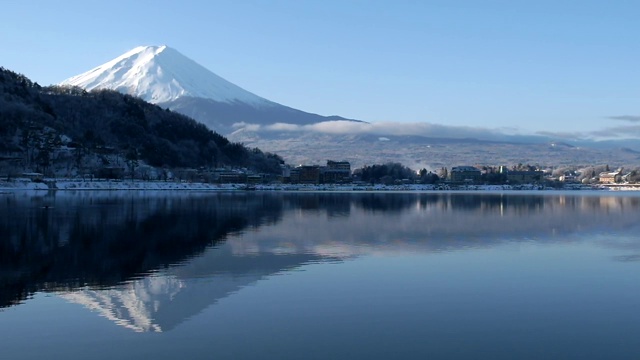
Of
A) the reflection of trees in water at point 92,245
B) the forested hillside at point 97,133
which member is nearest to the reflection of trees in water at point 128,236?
the reflection of trees in water at point 92,245

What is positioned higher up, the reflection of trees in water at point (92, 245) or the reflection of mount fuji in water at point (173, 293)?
the reflection of trees in water at point (92, 245)

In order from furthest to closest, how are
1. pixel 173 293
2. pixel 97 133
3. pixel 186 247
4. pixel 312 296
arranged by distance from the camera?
pixel 97 133 < pixel 186 247 < pixel 173 293 < pixel 312 296

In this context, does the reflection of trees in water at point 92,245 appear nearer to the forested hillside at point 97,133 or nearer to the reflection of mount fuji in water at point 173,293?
the reflection of mount fuji in water at point 173,293

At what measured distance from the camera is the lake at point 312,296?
990 centimetres

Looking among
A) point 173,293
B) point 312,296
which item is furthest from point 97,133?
point 312,296

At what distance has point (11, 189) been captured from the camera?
7531 cm

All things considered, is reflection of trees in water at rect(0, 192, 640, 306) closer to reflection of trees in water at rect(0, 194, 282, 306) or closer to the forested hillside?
reflection of trees in water at rect(0, 194, 282, 306)

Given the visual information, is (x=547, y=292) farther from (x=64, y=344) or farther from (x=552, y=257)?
(x=64, y=344)

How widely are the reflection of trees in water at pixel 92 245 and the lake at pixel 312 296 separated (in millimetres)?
81

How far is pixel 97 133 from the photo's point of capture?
134 meters

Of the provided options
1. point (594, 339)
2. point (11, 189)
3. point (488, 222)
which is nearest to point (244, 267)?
point (594, 339)

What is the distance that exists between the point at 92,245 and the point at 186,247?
2.98 meters

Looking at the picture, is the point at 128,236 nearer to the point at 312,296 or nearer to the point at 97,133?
the point at 312,296

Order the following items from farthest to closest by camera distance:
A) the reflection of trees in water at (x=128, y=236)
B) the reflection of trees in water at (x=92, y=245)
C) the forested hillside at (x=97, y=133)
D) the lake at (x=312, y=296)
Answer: the forested hillside at (x=97, y=133), the reflection of trees in water at (x=128, y=236), the reflection of trees in water at (x=92, y=245), the lake at (x=312, y=296)
